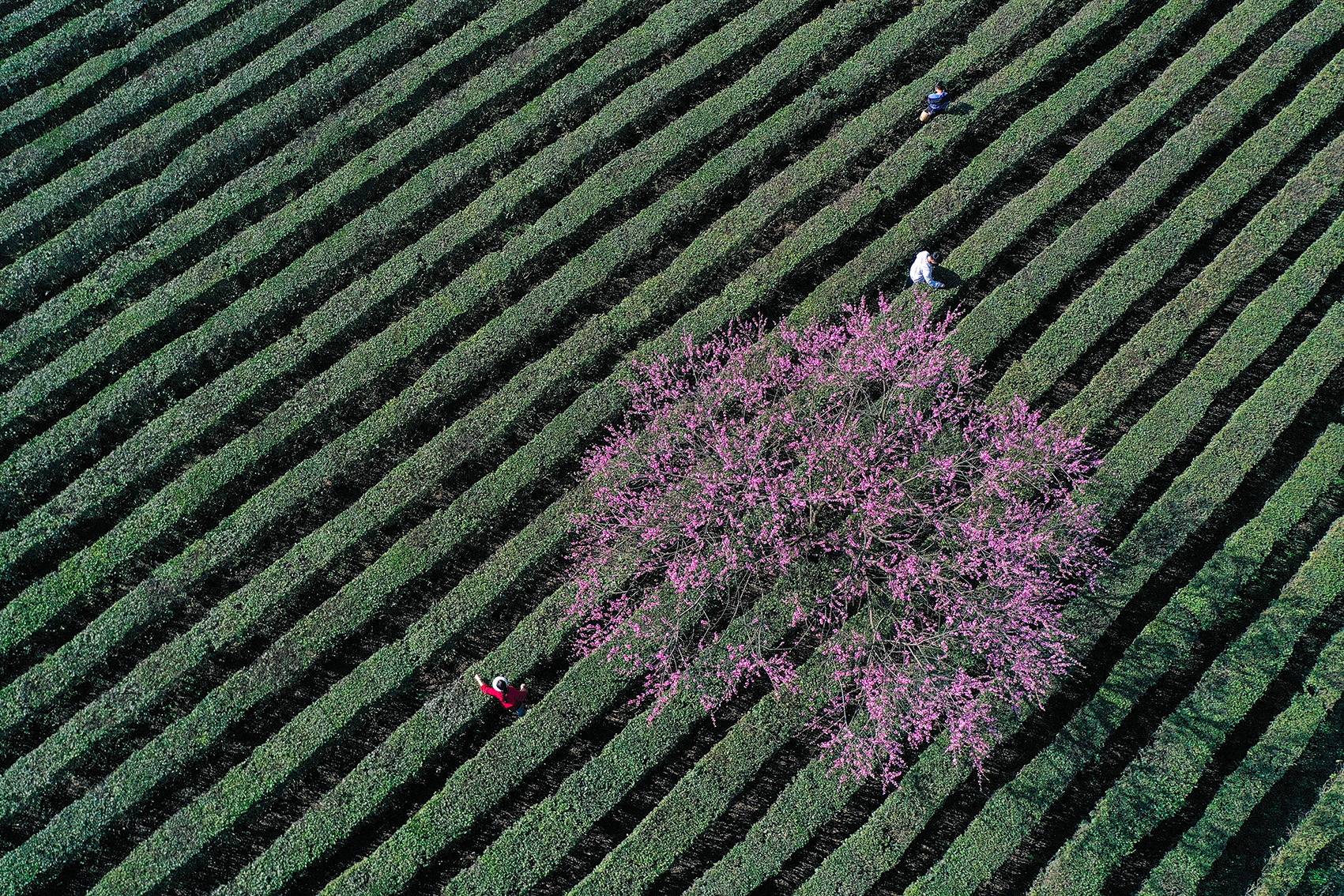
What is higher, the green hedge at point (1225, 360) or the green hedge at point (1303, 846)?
the green hedge at point (1225, 360)

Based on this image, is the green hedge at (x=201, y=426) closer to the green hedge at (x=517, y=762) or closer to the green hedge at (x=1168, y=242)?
the green hedge at (x=517, y=762)

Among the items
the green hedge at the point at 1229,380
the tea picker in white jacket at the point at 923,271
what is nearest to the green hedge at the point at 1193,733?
the green hedge at the point at 1229,380

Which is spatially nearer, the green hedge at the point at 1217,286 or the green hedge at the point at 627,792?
the green hedge at the point at 627,792

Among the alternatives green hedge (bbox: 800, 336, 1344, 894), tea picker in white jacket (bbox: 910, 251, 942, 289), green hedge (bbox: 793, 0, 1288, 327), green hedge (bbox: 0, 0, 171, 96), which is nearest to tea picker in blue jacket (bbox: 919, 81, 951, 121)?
green hedge (bbox: 793, 0, 1288, 327)

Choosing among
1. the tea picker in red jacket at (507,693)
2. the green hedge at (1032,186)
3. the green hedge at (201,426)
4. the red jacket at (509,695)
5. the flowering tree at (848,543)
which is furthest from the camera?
the green hedge at (1032,186)

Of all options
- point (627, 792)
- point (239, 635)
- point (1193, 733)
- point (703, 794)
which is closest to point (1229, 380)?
point (1193, 733)

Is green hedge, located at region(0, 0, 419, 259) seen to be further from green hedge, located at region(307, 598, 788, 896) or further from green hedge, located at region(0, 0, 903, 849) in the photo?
green hedge, located at region(307, 598, 788, 896)
